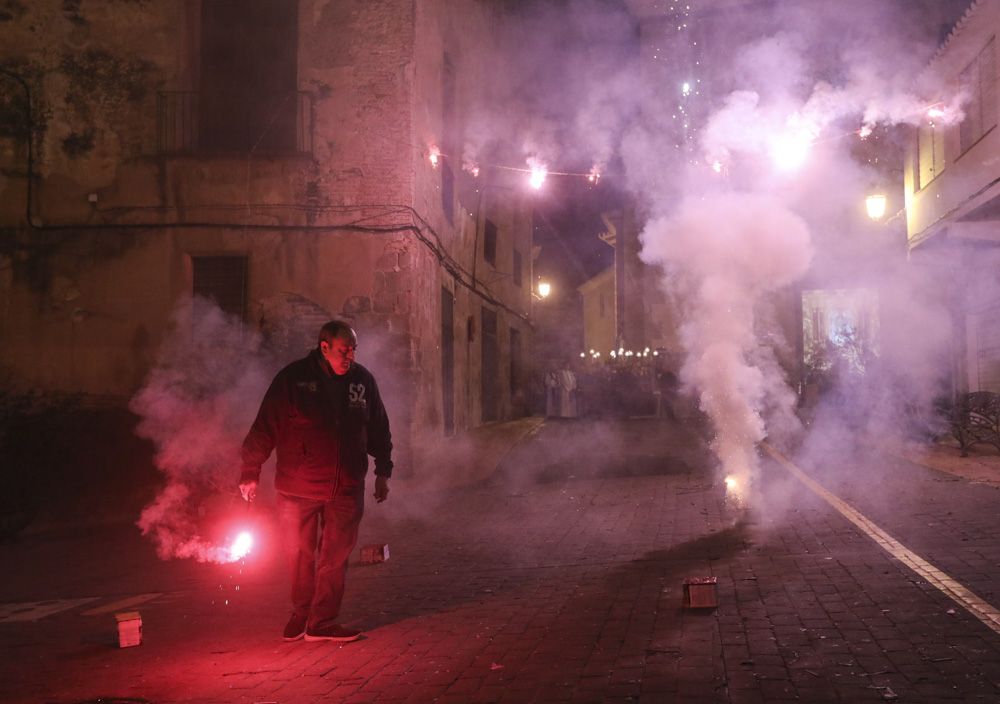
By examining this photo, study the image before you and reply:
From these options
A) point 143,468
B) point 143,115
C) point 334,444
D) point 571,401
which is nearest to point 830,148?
point 571,401

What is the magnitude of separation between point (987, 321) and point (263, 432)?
16.8m

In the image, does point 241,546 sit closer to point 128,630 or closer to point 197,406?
point 128,630

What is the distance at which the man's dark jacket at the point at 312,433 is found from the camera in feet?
15.0

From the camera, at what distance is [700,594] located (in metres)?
4.64

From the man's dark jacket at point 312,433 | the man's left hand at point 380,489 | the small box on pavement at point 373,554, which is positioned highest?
the man's dark jacket at point 312,433

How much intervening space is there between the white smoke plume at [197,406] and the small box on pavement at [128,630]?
4.26 metres

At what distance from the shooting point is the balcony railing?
11359mm

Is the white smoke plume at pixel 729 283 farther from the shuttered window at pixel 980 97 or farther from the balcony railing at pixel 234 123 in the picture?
the shuttered window at pixel 980 97

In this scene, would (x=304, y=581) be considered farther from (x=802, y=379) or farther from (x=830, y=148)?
(x=830, y=148)

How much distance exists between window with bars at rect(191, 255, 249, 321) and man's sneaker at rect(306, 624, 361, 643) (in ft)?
25.2

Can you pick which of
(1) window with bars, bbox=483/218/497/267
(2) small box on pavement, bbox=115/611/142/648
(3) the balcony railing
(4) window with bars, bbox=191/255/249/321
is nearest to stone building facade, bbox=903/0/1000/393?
(1) window with bars, bbox=483/218/497/267

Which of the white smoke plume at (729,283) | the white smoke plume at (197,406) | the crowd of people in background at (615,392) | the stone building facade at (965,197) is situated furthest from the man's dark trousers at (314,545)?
the crowd of people in background at (615,392)

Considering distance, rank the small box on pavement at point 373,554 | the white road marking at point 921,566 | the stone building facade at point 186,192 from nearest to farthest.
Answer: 1. the white road marking at point 921,566
2. the small box on pavement at point 373,554
3. the stone building facade at point 186,192

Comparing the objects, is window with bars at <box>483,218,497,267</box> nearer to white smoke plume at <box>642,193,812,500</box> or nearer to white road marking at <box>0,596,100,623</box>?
white smoke plume at <box>642,193,812,500</box>
